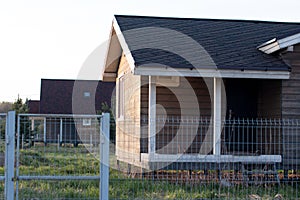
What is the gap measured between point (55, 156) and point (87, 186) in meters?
2.04

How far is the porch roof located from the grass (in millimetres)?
2915

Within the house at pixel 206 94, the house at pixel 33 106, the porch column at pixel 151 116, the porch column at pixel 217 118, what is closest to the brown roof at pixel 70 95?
the house at pixel 33 106

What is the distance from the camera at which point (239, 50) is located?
14.7 meters

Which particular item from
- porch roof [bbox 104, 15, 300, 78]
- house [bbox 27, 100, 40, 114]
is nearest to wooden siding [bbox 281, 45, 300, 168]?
porch roof [bbox 104, 15, 300, 78]

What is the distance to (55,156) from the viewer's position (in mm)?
9578

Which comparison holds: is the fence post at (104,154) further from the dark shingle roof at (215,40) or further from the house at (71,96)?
the house at (71,96)

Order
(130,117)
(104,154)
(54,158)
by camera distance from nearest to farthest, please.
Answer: (104,154) < (54,158) < (130,117)

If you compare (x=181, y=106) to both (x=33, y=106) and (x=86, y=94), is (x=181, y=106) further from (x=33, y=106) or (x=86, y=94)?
(x=33, y=106)

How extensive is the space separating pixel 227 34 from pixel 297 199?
22.9 ft

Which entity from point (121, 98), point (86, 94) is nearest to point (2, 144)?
point (121, 98)

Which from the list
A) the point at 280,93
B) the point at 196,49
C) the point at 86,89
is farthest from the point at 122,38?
the point at 86,89

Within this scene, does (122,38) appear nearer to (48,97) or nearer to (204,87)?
(204,87)

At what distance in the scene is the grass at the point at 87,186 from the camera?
10.0 metres

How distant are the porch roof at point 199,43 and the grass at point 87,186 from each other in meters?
2.92
